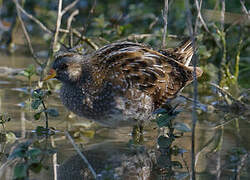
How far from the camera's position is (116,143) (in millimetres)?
5551

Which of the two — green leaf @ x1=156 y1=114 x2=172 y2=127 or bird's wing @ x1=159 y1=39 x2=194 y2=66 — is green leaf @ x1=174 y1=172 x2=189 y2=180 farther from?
bird's wing @ x1=159 y1=39 x2=194 y2=66

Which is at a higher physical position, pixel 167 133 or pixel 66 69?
pixel 66 69

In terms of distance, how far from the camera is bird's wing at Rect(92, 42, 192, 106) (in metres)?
5.75

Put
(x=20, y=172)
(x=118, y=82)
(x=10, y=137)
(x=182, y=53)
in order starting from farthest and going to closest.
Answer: (x=182, y=53), (x=118, y=82), (x=10, y=137), (x=20, y=172)

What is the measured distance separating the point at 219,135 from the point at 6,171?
2.47 m

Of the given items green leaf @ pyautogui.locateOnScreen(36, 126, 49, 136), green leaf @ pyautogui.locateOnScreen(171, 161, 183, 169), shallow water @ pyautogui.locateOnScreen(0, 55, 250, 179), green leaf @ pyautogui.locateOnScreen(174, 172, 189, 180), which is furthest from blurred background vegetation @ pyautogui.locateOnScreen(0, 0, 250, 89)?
green leaf @ pyautogui.locateOnScreen(36, 126, 49, 136)

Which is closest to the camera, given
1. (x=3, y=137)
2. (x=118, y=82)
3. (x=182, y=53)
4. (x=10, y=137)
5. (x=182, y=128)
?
(x=182, y=128)

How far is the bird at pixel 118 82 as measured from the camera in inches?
222

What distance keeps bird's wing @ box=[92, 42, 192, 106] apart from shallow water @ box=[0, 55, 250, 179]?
0.34 m

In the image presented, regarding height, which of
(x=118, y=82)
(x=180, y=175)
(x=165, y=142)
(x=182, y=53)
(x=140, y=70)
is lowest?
(x=180, y=175)

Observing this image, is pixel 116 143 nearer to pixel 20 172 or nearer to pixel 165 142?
pixel 165 142

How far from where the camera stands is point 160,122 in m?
5.12

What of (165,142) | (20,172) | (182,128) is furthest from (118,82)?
(20,172)

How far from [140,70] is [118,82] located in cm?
32
